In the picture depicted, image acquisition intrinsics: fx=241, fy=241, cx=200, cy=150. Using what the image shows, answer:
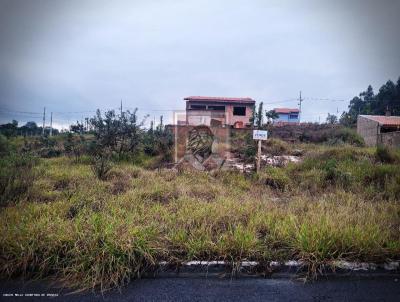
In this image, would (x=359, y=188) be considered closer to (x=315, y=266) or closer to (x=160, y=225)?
(x=315, y=266)

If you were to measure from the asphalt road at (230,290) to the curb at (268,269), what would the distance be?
0.06 m

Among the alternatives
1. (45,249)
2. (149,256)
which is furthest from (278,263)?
(45,249)

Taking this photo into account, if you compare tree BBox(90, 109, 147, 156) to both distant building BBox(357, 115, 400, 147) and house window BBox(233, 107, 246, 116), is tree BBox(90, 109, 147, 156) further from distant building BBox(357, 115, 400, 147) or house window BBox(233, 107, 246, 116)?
house window BBox(233, 107, 246, 116)

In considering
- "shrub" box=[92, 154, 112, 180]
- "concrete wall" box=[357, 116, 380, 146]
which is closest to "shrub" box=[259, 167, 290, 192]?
"shrub" box=[92, 154, 112, 180]

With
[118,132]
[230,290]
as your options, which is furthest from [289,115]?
[230,290]

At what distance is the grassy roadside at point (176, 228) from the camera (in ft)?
8.19

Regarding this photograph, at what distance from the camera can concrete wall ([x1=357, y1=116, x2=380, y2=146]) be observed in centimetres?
1878

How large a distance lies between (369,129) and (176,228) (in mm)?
22596

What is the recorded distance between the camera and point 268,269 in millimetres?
2535

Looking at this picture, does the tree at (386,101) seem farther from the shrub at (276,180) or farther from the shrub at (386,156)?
the shrub at (276,180)

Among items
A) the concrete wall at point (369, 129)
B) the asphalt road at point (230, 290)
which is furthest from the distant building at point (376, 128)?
the asphalt road at point (230, 290)

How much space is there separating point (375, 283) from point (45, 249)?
3430 mm

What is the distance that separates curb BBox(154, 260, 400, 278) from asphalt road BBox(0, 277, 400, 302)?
57mm

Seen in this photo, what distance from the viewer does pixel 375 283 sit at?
7.93ft
